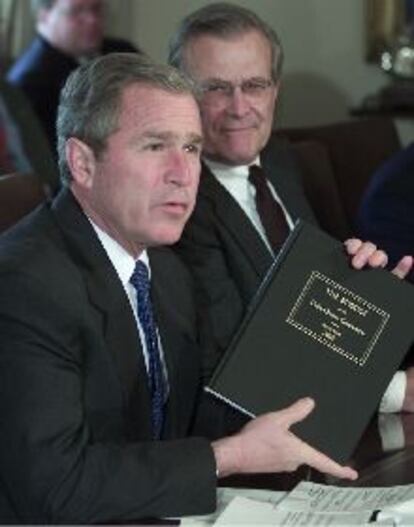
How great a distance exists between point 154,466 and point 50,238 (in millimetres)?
367

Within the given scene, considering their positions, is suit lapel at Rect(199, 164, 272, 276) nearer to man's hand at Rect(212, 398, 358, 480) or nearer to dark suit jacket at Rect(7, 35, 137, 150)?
man's hand at Rect(212, 398, 358, 480)

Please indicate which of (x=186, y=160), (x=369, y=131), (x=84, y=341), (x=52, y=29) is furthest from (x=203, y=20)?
(x=52, y=29)

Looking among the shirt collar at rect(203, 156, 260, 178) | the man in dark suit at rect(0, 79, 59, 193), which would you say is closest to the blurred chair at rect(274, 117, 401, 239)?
the man in dark suit at rect(0, 79, 59, 193)

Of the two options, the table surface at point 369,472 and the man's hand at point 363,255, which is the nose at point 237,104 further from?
the table surface at point 369,472

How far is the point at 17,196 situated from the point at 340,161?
75.3 inches

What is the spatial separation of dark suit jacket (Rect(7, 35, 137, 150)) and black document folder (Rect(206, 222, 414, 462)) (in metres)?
2.80

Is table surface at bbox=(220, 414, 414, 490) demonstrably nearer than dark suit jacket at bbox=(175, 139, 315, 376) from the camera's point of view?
Yes

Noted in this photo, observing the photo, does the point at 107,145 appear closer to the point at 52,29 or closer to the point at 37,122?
the point at 37,122

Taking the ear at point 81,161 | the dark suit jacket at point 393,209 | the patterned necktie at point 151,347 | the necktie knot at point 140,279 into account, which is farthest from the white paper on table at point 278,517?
the dark suit jacket at point 393,209

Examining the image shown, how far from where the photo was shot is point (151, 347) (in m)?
1.82

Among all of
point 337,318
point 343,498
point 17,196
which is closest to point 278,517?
point 343,498

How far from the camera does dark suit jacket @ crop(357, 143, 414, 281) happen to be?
271 cm

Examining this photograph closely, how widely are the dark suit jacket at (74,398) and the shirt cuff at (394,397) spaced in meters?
0.43

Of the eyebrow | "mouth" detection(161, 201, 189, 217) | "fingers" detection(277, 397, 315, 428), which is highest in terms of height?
the eyebrow
